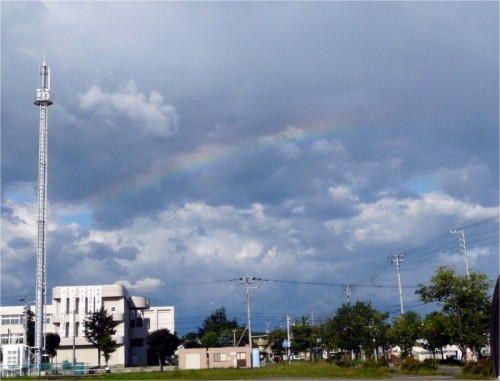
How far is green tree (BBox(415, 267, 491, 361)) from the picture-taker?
4106 cm

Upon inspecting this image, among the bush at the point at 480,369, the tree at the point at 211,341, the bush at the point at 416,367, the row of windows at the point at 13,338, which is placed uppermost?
the row of windows at the point at 13,338

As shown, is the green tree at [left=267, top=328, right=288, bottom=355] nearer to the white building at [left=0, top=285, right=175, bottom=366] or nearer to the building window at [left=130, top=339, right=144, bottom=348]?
the white building at [left=0, top=285, right=175, bottom=366]

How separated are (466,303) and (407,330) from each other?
2816cm

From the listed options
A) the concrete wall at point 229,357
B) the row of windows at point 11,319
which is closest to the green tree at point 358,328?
the concrete wall at point 229,357

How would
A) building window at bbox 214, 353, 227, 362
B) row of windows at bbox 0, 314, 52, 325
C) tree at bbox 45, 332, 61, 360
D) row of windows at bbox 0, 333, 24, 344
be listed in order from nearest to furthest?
building window at bbox 214, 353, 227, 362
tree at bbox 45, 332, 61, 360
row of windows at bbox 0, 333, 24, 344
row of windows at bbox 0, 314, 52, 325

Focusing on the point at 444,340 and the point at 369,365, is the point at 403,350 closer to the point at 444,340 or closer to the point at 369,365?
the point at 444,340

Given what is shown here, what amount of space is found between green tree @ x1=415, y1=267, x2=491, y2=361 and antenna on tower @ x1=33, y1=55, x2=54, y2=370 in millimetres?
47010

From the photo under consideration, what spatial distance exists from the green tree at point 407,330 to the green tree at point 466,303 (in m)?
26.1

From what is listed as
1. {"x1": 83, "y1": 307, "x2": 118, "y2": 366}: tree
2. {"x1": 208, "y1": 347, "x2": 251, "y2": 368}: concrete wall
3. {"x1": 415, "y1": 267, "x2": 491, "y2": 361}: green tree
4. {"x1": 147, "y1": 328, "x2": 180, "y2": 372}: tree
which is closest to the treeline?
{"x1": 415, "y1": 267, "x2": 491, "y2": 361}: green tree

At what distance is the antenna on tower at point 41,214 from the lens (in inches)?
2872

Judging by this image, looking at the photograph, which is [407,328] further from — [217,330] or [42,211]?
[217,330]

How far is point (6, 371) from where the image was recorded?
6325cm

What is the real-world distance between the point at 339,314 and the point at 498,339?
71.3 metres

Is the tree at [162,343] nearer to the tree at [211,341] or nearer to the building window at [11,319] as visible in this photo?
the tree at [211,341]
